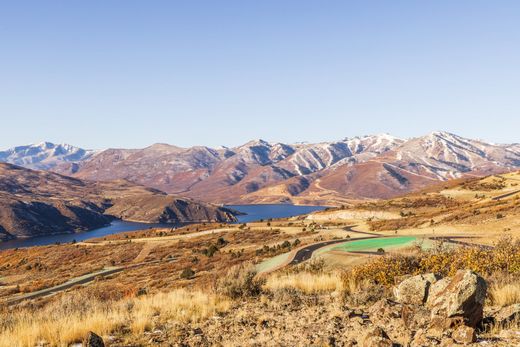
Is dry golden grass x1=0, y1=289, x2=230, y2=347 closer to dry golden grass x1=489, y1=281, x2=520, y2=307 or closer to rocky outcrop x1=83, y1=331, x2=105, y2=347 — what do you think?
rocky outcrop x1=83, y1=331, x2=105, y2=347

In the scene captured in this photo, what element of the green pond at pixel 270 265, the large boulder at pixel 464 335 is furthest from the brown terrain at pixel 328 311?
the green pond at pixel 270 265

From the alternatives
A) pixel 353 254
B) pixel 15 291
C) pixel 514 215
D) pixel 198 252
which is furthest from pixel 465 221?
pixel 15 291

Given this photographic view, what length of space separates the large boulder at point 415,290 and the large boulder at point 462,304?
7.10ft

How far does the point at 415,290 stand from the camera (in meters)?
11.6

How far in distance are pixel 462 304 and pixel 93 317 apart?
9553 millimetres

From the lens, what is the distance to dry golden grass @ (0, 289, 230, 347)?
996 centimetres

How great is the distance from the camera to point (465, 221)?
202 feet

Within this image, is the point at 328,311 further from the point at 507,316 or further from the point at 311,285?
the point at 507,316

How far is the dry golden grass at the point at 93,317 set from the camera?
996cm

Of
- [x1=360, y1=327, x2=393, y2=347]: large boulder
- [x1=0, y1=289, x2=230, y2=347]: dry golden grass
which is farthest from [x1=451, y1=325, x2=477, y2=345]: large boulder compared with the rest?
[x1=0, y1=289, x2=230, y2=347]: dry golden grass

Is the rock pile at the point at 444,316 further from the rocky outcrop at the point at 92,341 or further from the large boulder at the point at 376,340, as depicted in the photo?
the rocky outcrop at the point at 92,341

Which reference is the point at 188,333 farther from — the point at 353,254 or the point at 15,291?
the point at 15,291

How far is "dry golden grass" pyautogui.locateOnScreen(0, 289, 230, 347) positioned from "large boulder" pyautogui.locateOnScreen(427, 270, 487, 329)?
21.8ft

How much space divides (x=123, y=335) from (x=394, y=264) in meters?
10.3
